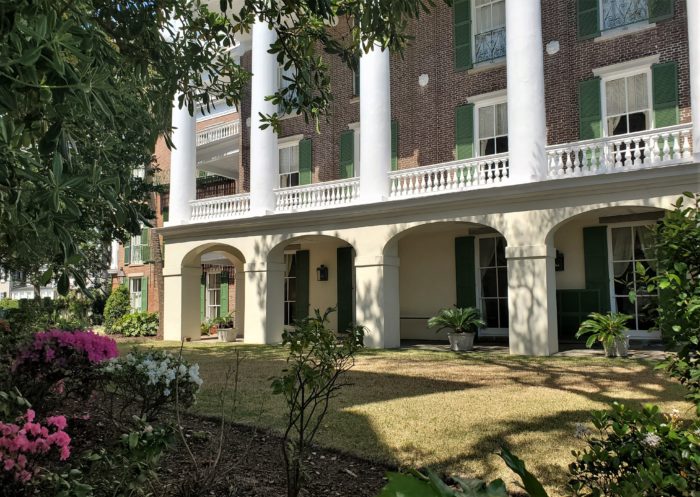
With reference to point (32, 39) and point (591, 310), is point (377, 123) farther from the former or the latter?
point (32, 39)

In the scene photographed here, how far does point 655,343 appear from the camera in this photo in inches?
512

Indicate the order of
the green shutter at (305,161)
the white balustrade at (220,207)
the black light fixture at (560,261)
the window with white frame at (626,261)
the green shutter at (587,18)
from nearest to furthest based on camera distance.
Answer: the green shutter at (587,18)
the window with white frame at (626,261)
the black light fixture at (560,261)
the white balustrade at (220,207)
the green shutter at (305,161)

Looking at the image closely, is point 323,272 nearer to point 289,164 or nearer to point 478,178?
point 289,164

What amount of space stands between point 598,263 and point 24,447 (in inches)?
528

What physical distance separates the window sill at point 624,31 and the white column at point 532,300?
218 inches

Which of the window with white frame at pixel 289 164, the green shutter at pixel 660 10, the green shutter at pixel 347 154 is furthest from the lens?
the window with white frame at pixel 289 164

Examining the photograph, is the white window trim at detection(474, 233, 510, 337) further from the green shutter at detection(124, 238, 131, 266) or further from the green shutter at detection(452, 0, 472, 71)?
the green shutter at detection(124, 238, 131, 266)

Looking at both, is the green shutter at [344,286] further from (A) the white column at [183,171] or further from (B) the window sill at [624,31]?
(B) the window sill at [624,31]

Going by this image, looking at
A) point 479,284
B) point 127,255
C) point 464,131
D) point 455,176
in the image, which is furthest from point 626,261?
point 127,255

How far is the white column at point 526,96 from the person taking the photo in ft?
39.3

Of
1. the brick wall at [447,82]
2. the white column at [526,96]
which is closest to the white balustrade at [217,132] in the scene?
the brick wall at [447,82]

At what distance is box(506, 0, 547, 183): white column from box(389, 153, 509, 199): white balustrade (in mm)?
537

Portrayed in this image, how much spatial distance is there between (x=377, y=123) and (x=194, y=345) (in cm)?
835

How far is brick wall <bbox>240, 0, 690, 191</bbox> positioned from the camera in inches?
495
